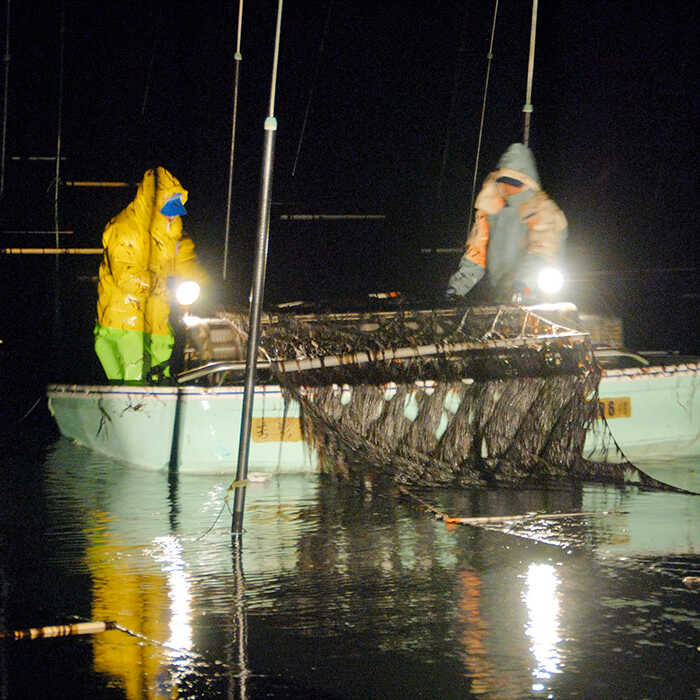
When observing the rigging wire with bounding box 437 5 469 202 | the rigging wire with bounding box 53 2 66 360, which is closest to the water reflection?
the rigging wire with bounding box 53 2 66 360

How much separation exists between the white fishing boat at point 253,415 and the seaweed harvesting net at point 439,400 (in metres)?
0.05

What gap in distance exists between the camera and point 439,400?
9602mm

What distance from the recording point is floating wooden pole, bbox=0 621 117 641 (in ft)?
17.5

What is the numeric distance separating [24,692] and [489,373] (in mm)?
5743

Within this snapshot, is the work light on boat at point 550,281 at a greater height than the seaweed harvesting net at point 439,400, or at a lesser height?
greater

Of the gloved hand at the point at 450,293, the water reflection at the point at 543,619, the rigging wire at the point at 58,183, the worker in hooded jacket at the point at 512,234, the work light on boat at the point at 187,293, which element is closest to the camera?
the water reflection at the point at 543,619

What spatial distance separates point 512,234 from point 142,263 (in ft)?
10.9

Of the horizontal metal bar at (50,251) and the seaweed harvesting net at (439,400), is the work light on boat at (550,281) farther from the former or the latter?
the horizontal metal bar at (50,251)

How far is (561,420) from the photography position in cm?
964

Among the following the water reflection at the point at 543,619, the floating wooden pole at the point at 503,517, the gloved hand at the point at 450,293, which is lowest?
the water reflection at the point at 543,619

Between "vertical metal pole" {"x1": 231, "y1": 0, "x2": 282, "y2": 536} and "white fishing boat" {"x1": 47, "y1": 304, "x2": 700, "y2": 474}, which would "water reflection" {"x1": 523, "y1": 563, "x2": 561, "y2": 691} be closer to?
"vertical metal pole" {"x1": 231, "y1": 0, "x2": 282, "y2": 536}

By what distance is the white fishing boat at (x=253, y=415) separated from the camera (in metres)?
9.49

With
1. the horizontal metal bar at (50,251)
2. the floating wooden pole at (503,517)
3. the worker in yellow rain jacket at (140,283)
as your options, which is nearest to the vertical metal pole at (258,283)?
the floating wooden pole at (503,517)

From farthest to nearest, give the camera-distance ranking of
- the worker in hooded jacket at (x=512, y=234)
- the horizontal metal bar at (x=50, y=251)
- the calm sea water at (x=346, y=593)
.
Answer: the horizontal metal bar at (x=50, y=251) → the worker in hooded jacket at (x=512, y=234) → the calm sea water at (x=346, y=593)
